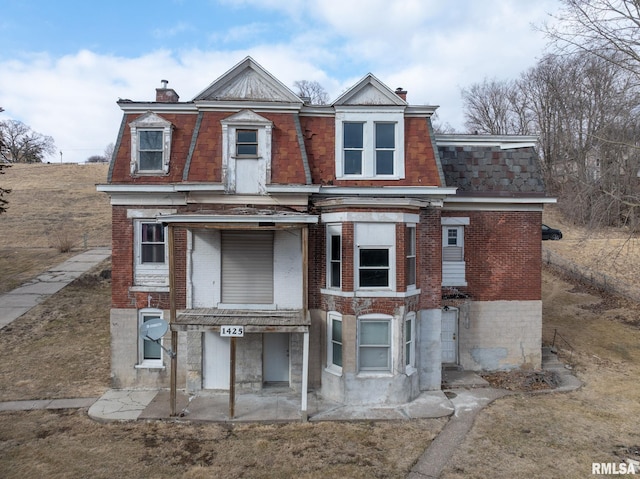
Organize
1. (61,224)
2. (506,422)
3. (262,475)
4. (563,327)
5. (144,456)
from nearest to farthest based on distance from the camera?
(262,475)
(144,456)
(506,422)
(563,327)
(61,224)

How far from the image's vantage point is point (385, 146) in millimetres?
12531

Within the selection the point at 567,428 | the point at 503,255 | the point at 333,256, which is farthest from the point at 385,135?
the point at 567,428

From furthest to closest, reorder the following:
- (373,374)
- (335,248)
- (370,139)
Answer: (370,139), (335,248), (373,374)

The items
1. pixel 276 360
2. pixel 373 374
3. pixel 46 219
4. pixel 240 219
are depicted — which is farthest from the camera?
pixel 46 219

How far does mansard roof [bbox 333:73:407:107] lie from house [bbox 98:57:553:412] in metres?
0.04

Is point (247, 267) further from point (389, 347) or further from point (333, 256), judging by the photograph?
point (389, 347)

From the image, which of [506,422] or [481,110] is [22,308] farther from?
[481,110]

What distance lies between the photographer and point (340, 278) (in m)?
11.5

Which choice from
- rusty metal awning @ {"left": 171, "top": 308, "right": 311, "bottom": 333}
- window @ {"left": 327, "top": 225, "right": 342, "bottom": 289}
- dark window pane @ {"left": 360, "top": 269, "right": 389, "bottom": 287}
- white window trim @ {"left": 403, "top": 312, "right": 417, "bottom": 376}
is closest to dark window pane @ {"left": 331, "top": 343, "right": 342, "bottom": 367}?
rusty metal awning @ {"left": 171, "top": 308, "right": 311, "bottom": 333}

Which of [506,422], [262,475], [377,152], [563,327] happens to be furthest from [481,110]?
[262,475]

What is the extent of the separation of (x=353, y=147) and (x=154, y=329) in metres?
7.71

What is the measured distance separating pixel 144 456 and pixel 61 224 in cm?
3898

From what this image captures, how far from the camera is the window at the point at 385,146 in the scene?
12.5m

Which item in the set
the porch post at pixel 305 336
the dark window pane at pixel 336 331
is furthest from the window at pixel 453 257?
the porch post at pixel 305 336
